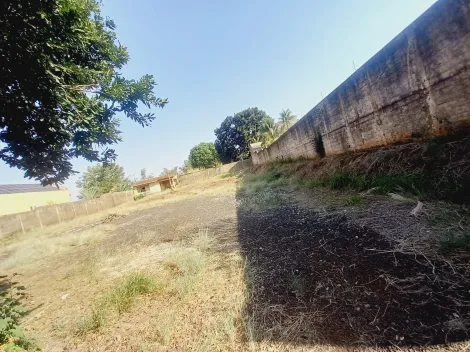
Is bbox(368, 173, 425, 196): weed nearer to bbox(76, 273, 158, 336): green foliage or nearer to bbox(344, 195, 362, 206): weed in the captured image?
bbox(344, 195, 362, 206): weed

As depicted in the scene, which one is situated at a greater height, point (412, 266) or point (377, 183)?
point (377, 183)

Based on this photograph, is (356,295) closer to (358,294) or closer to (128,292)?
(358,294)

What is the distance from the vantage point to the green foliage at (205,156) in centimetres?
4356

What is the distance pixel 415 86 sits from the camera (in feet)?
13.0

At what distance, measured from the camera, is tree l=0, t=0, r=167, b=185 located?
2.61m

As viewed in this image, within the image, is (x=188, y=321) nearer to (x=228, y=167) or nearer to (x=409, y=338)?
(x=409, y=338)

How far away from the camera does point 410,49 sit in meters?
3.89

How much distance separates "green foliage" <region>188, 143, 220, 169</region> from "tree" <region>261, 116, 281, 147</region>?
11015mm

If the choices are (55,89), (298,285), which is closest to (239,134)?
(55,89)

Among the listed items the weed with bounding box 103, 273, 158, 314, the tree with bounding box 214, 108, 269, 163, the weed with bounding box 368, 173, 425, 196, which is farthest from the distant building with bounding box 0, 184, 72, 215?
the weed with bounding box 368, 173, 425, 196

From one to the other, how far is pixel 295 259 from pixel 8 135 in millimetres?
4463

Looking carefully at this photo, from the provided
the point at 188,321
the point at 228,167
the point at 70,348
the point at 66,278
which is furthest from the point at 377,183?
the point at 228,167

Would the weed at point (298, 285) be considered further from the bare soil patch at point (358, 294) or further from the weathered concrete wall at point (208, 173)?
the weathered concrete wall at point (208, 173)

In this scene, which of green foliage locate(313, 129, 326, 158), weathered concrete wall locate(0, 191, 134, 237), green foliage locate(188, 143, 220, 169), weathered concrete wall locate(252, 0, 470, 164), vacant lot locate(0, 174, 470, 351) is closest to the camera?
vacant lot locate(0, 174, 470, 351)
